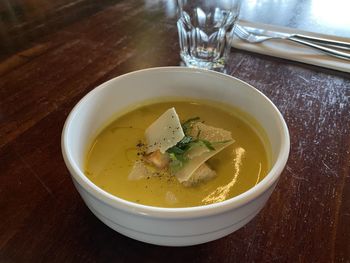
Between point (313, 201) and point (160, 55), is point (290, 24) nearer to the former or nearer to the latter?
point (160, 55)

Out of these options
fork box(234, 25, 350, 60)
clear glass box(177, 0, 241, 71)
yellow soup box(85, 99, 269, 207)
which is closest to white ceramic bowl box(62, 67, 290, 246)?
yellow soup box(85, 99, 269, 207)

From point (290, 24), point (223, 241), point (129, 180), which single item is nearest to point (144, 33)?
point (290, 24)

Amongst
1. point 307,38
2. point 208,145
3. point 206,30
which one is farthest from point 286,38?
point 208,145

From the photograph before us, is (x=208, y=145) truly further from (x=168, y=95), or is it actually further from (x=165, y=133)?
(x=168, y=95)

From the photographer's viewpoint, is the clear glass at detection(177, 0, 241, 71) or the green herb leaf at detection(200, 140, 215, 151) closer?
the green herb leaf at detection(200, 140, 215, 151)

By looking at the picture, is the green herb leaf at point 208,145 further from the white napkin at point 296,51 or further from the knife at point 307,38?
the knife at point 307,38

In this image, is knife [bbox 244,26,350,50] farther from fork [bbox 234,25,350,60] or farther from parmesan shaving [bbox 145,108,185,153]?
parmesan shaving [bbox 145,108,185,153]
